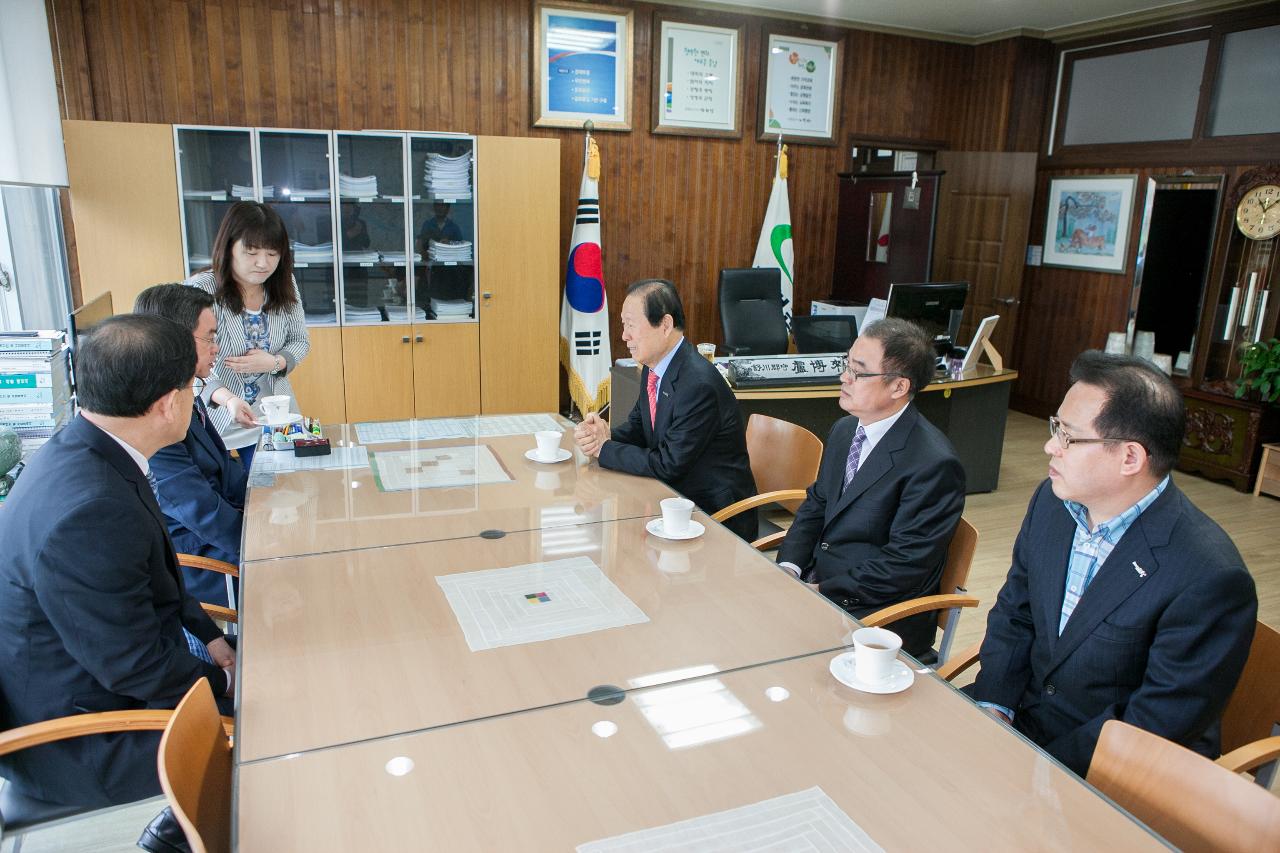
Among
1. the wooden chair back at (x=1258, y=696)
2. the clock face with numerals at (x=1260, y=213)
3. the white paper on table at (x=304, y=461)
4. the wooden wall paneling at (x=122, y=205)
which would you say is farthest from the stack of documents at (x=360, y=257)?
the clock face with numerals at (x=1260, y=213)

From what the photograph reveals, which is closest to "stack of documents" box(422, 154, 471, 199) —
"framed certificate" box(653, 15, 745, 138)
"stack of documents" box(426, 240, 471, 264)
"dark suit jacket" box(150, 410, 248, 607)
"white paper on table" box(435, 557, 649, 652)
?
"stack of documents" box(426, 240, 471, 264)

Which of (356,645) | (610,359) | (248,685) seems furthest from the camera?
(610,359)

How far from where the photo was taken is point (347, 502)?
237 centimetres

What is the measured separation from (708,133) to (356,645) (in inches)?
210

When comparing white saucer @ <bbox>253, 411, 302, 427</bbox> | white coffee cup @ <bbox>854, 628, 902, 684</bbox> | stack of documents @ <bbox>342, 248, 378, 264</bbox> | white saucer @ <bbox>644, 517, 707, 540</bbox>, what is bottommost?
white saucer @ <bbox>644, 517, 707, 540</bbox>

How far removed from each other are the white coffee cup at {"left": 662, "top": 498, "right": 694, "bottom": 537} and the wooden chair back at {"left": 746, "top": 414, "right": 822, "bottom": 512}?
0.87 m

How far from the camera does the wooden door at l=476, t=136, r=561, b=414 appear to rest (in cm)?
519

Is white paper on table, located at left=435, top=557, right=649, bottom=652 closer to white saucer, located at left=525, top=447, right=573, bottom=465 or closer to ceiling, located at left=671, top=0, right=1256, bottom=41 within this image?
white saucer, located at left=525, top=447, right=573, bottom=465

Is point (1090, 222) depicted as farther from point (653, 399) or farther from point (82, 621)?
point (82, 621)

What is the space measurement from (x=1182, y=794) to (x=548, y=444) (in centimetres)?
194

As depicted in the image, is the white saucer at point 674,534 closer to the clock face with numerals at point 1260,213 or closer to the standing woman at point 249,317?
the standing woman at point 249,317

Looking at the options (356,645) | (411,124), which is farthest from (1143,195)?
(356,645)

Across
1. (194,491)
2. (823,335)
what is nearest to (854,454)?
(194,491)

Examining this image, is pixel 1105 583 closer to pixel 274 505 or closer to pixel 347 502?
pixel 347 502
